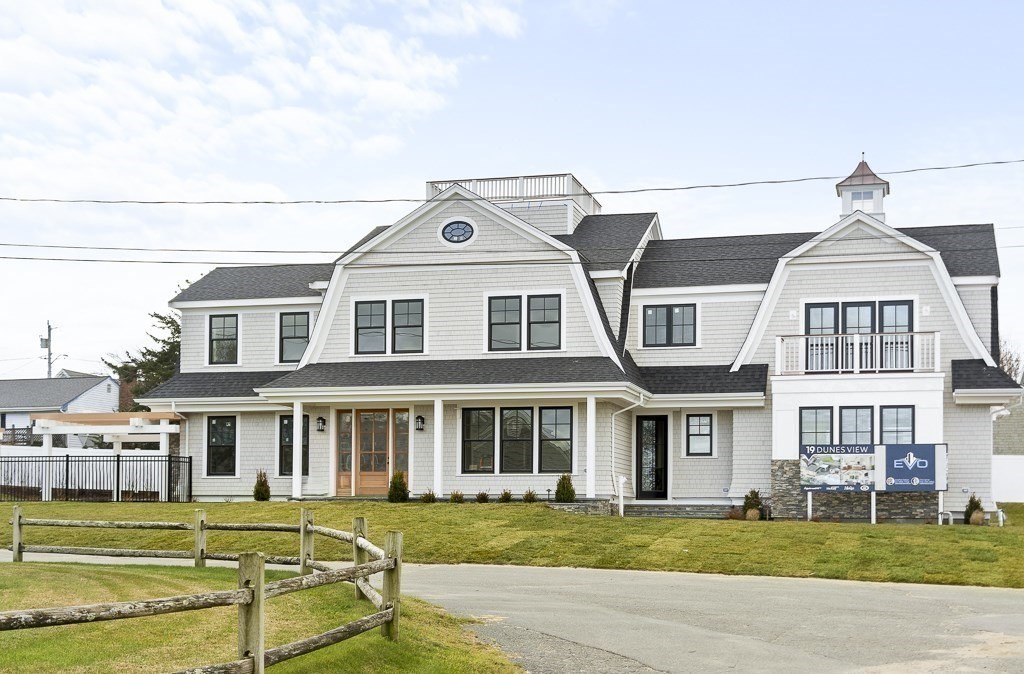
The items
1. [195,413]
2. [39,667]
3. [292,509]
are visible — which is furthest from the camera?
[195,413]

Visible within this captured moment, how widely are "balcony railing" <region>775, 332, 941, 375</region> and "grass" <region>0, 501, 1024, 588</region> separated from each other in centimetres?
518

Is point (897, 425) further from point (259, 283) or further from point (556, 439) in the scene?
point (259, 283)

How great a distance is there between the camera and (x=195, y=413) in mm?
33812

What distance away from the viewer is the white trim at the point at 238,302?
3356cm

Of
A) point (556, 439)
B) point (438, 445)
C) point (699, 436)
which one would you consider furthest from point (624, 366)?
point (438, 445)

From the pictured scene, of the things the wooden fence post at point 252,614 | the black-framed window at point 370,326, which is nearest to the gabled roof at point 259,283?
the black-framed window at point 370,326

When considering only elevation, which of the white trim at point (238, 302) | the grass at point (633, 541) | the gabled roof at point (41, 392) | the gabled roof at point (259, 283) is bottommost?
the grass at point (633, 541)

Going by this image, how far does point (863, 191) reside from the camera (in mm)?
34156

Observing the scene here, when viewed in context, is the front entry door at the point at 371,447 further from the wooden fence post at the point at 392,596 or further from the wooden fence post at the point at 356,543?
the wooden fence post at the point at 392,596

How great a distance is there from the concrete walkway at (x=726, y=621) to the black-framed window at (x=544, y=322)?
35.2 ft

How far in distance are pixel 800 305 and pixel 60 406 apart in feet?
163

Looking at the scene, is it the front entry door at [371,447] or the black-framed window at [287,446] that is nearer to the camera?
the front entry door at [371,447]

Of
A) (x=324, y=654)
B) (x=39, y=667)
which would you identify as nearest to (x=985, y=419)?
(x=324, y=654)

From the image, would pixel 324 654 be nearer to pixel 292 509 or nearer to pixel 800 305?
pixel 292 509
